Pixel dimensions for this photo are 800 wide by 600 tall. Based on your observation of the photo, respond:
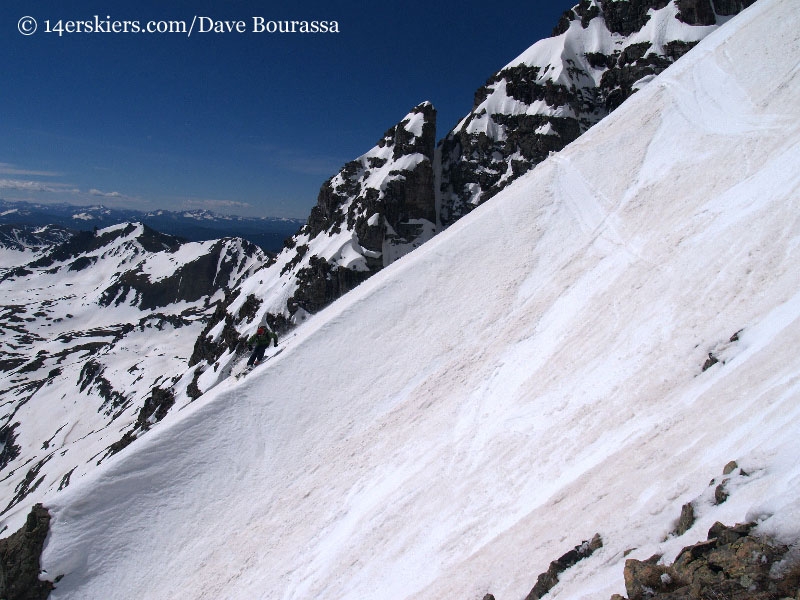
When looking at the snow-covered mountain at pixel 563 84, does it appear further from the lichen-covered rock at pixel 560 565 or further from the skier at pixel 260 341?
the lichen-covered rock at pixel 560 565

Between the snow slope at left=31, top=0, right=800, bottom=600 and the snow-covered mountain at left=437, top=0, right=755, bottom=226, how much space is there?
127ft

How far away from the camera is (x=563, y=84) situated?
6506 cm

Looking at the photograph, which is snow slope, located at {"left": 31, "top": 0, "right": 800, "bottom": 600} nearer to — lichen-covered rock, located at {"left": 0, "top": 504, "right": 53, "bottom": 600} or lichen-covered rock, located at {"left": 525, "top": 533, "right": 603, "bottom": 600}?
lichen-covered rock, located at {"left": 525, "top": 533, "right": 603, "bottom": 600}

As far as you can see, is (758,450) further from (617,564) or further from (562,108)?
(562,108)

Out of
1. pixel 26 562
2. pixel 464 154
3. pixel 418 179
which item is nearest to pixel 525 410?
pixel 26 562

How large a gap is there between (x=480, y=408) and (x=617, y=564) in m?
7.73

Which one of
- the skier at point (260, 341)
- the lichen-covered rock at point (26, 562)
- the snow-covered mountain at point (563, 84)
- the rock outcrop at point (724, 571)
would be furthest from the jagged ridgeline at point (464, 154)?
the rock outcrop at point (724, 571)

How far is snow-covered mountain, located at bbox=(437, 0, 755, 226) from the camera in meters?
60.5

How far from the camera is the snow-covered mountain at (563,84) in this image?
60.5m

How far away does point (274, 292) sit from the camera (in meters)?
60.9

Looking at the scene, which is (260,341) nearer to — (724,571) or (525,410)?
(525,410)

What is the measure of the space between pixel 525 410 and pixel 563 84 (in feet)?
220

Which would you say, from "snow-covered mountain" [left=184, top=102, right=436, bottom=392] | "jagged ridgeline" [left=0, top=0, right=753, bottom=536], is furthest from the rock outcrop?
"jagged ridgeline" [left=0, top=0, right=753, bottom=536]

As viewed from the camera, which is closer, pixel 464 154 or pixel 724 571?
pixel 724 571
